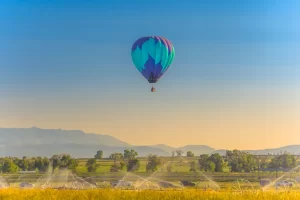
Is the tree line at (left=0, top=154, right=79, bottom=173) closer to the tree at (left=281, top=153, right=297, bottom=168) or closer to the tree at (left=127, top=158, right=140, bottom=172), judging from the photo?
the tree at (left=127, top=158, right=140, bottom=172)

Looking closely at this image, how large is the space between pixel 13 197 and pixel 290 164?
166 m

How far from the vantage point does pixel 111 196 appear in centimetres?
2255

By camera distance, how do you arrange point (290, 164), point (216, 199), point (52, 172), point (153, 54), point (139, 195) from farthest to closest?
point (290, 164), point (52, 172), point (153, 54), point (139, 195), point (216, 199)

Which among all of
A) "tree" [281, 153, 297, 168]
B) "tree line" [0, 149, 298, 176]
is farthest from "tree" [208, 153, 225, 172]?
"tree" [281, 153, 297, 168]

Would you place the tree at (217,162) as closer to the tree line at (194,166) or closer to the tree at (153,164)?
the tree line at (194,166)

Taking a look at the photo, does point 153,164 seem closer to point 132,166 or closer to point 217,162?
point 132,166

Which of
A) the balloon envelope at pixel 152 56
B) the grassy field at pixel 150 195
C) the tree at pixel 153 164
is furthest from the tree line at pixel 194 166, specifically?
the grassy field at pixel 150 195

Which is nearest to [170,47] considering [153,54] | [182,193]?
[153,54]

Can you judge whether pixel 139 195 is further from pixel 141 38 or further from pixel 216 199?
pixel 141 38

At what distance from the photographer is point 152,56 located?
47.7 metres

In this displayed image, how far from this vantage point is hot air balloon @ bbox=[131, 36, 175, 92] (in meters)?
47.7

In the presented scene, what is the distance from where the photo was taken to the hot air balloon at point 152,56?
47688 mm

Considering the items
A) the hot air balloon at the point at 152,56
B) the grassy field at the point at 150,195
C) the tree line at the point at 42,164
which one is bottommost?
the grassy field at the point at 150,195

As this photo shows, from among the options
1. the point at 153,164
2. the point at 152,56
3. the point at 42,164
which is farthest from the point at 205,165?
the point at 152,56
